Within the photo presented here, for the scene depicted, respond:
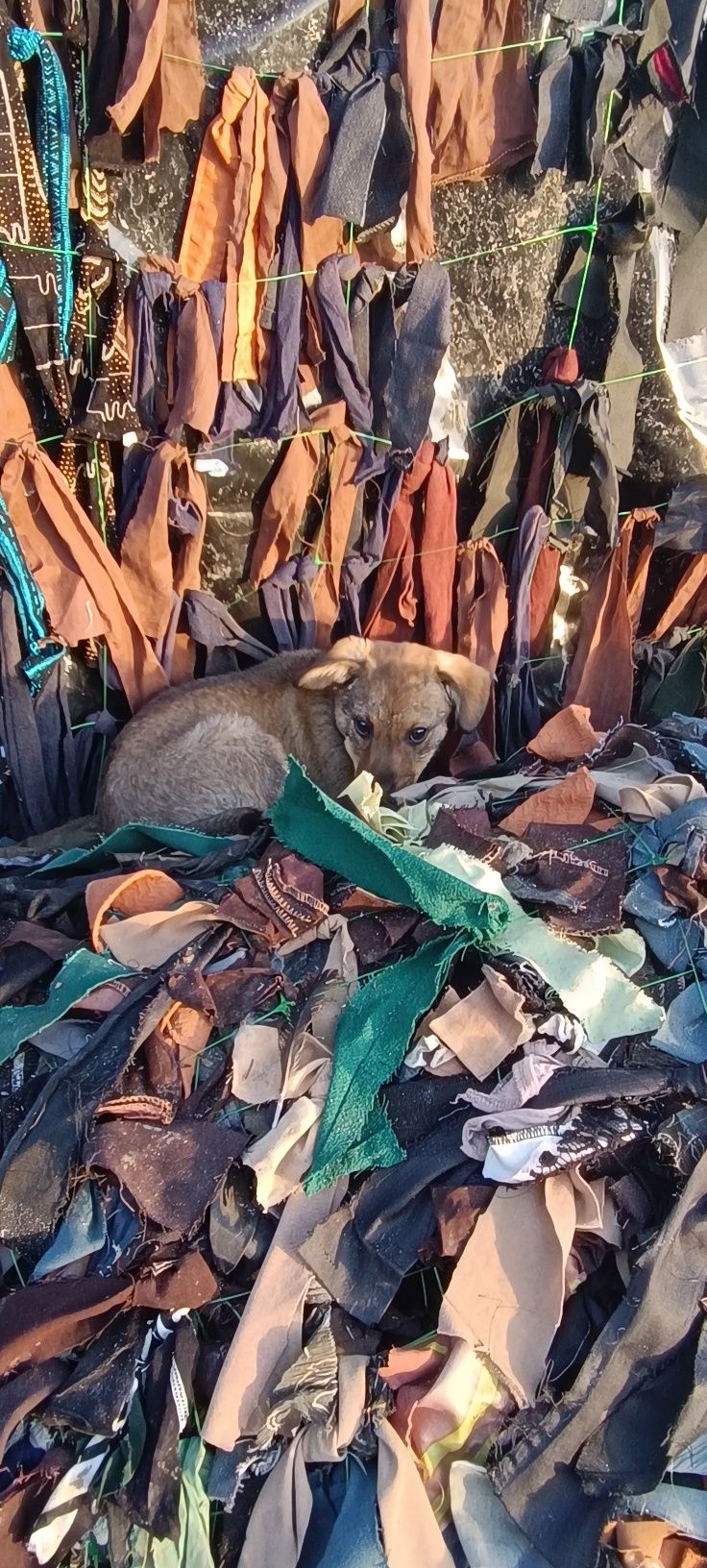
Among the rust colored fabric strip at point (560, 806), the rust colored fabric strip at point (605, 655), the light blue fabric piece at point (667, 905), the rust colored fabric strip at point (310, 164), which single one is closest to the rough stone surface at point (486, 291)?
the rust colored fabric strip at point (310, 164)

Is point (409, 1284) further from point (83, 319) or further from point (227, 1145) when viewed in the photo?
point (83, 319)

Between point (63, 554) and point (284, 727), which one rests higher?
point (63, 554)

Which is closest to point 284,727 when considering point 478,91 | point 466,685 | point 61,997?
point 466,685

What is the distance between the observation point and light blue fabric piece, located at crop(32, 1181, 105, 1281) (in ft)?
7.43

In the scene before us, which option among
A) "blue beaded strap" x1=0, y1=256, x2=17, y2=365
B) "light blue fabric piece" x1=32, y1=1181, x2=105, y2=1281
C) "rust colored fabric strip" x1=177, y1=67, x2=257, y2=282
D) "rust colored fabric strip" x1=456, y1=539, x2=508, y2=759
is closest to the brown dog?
"rust colored fabric strip" x1=456, y1=539, x2=508, y2=759

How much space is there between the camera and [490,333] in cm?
392

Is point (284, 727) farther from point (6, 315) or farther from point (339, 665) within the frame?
point (6, 315)

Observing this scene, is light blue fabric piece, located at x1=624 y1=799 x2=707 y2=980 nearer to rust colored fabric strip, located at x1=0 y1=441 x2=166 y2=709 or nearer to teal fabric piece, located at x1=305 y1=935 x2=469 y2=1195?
teal fabric piece, located at x1=305 y1=935 x2=469 y2=1195

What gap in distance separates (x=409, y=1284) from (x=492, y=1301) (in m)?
0.24

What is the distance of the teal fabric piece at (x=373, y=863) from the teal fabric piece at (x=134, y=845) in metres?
0.35

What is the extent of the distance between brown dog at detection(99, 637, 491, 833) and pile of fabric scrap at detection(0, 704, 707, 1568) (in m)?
1.14

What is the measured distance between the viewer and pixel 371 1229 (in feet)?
7.37

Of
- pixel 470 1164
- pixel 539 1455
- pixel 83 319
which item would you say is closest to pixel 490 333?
pixel 83 319

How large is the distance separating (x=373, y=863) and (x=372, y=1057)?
0.48 m
